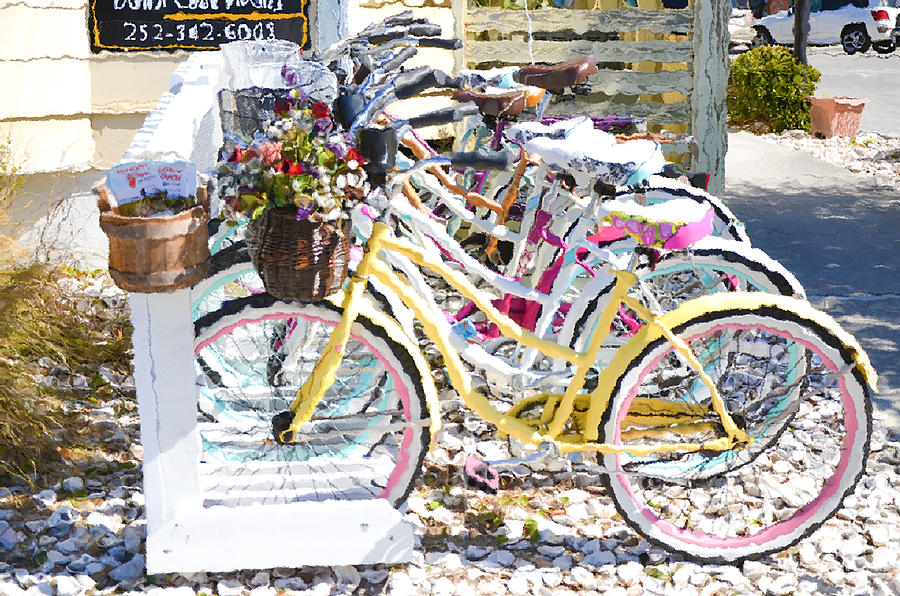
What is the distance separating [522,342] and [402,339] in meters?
0.46

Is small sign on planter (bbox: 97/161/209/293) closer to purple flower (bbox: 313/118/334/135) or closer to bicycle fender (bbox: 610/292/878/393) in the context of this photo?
purple flower (bbox: 313/118/334/135)

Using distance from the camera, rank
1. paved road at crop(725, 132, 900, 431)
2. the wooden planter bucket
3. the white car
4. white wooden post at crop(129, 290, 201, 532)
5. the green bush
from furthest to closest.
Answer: the white car < the green bush < paved road at crop(725, 132, 900, 431) < white wooden post at crop(129, 290, 201, 532) < the wooden planter bucket

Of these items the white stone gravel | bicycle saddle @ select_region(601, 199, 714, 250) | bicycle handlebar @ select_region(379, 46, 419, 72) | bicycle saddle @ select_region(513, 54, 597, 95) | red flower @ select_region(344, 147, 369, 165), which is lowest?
the white stone gravel

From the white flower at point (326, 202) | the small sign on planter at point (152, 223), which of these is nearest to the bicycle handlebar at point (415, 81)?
the white flower at point (326, 202)

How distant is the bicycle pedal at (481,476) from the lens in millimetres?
4008

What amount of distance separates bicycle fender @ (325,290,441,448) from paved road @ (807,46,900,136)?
10.6 m

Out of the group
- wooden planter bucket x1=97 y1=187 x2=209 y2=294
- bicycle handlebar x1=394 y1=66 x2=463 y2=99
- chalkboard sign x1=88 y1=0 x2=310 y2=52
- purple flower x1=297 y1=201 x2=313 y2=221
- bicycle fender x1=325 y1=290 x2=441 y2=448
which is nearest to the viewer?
wooden planter bucket x1=97 y1=187 x2=209 y2=294

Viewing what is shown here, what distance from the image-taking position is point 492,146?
487 cm

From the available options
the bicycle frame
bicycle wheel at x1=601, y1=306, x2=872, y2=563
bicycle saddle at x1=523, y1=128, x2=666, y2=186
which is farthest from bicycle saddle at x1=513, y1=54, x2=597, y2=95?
the bicycle frame

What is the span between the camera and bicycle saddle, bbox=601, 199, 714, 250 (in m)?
3.21

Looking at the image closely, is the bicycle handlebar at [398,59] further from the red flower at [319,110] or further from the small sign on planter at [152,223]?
the small sign on planter at [152,223]

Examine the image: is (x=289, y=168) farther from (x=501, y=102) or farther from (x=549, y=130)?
(x=501, y=102)

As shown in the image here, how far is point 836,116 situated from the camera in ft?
38.9

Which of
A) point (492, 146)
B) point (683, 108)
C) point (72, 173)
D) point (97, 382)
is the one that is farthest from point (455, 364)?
point (683, 108)
